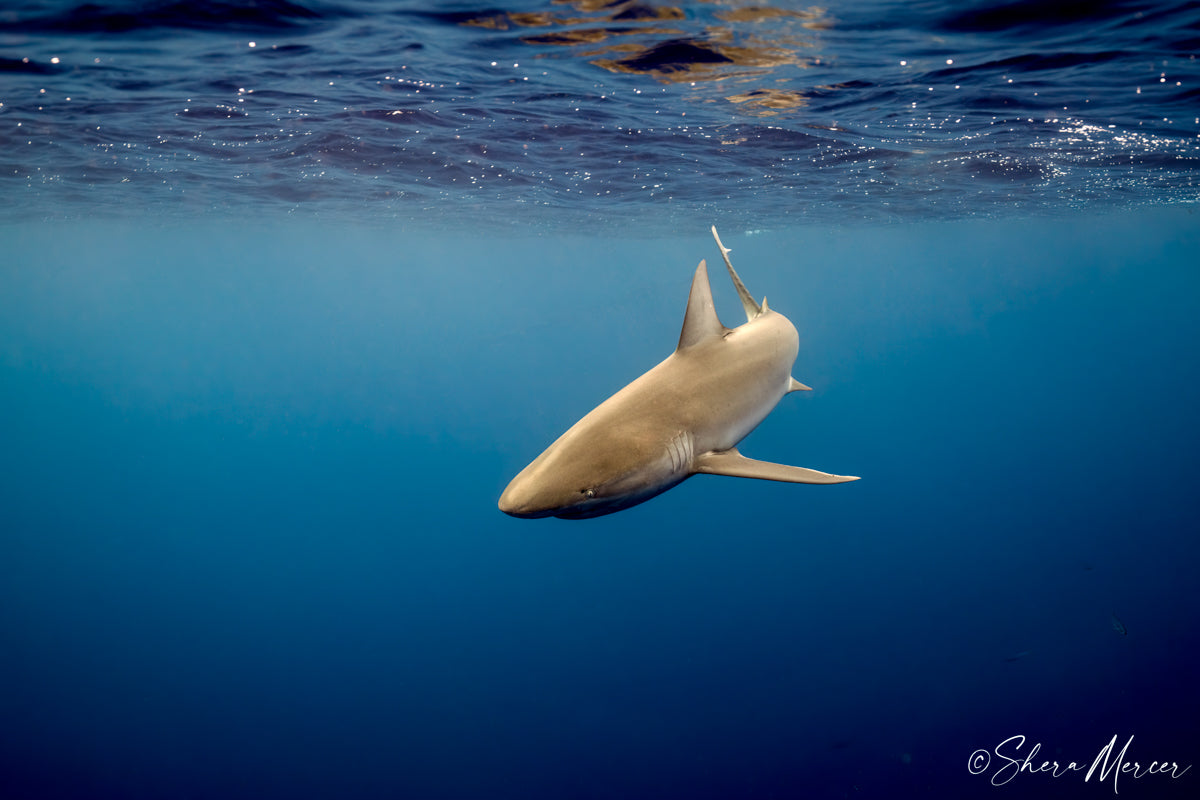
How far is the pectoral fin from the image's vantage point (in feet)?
10.7

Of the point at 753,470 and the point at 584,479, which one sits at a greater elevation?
the point at 584,479

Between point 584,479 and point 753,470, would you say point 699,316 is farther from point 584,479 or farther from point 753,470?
point 584,479

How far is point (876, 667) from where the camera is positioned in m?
20.5

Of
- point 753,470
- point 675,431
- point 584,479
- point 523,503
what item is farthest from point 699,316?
point 523,503

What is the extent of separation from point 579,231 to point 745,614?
2413 centimetres

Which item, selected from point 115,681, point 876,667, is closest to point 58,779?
point 115,681

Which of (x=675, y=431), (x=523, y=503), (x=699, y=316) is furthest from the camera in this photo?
(x=699, y=316)

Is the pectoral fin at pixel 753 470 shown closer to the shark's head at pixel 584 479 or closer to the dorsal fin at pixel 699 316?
the shark's head at pixel 584 479

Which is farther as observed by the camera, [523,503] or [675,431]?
[675,431]

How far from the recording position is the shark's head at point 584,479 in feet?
9.15

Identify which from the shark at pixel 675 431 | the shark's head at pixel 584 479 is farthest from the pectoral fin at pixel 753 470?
the shark's head at pixel 584 479

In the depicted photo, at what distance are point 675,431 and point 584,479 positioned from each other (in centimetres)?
67

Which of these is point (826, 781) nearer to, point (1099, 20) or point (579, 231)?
point (1099, 20)

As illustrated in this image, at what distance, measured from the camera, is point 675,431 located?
3256 mm
